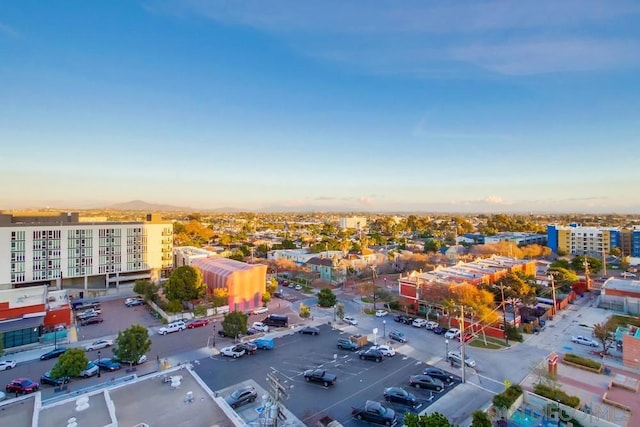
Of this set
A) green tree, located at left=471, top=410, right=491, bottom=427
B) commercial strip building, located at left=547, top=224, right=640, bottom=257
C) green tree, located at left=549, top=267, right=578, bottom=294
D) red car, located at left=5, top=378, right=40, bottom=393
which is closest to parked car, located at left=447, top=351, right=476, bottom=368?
green tree, located at left=471, top=410, right=491, bottom=427

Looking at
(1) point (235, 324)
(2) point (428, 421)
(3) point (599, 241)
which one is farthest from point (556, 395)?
(3) point (599, 241)

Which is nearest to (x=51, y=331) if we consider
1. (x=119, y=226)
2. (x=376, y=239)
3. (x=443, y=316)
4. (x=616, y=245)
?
(x=119, y=226)

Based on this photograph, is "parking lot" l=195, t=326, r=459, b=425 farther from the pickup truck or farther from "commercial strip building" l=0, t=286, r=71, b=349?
"commercial strip building" l=0, t=286, r=71, b=349

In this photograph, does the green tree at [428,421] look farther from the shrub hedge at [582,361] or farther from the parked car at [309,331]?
the parked car at [309,331]

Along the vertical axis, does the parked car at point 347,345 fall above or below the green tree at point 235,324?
below

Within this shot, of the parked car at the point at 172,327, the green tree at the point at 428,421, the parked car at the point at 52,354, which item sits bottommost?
the parked car at the point at 52,354

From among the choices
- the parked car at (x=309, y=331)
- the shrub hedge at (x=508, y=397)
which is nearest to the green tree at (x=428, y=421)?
the shrub hedge at (x=508, y=397)

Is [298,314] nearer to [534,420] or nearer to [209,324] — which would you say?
[209,324]
